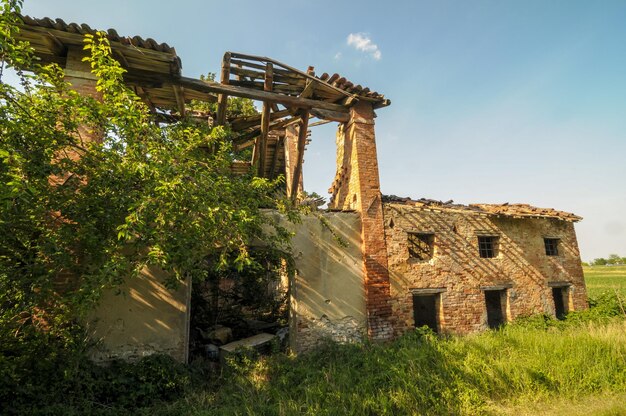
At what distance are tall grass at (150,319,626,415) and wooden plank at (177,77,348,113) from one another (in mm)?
6096

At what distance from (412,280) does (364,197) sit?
8.54ft

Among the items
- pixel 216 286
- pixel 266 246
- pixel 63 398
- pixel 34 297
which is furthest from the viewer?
pixel 216 286

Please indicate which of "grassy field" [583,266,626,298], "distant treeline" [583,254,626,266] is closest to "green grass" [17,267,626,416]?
"grassy field" [583,266,626,298]

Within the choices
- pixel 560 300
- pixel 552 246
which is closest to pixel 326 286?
pixel 552 246

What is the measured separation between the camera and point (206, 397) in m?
5.59

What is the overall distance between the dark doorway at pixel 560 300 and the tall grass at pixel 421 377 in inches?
172

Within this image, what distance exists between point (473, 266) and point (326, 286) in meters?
4.89

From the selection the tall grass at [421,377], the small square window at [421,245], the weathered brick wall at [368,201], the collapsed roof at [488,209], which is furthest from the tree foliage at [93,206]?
the small square window at [421,245]

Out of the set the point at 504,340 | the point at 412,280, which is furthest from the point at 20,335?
the point at 504,340

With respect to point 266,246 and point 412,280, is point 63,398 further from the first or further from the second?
point 412,280

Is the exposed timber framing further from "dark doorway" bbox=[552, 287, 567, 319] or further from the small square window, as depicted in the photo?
"dark doorway" bbox=[552, 287, 567, 319]

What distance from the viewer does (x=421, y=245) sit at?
9.52 m

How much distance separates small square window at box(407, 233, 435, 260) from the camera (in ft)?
30.6

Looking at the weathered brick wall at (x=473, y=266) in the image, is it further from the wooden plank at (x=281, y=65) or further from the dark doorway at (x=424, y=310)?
the wooden plank at (x=281, y=65)
